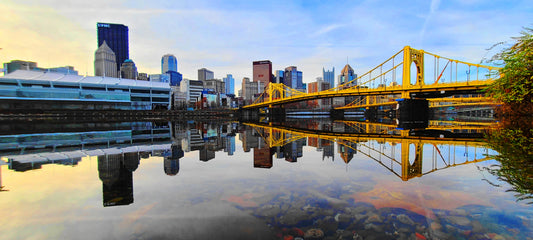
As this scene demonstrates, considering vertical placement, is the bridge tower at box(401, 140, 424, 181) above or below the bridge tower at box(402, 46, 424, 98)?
below

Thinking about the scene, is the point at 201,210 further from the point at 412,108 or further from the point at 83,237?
the point at 412,108

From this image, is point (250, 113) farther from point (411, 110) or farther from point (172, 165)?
point (172, 165)

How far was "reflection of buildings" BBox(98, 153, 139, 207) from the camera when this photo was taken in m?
4.22

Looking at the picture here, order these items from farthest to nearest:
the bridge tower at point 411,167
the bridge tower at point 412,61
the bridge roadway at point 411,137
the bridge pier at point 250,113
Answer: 1. the bridge pier at point 250,113
2. the bridge tower at point 412,61
3. the bridge roadway at point 411,137
4. the bridge tower at point 411,167

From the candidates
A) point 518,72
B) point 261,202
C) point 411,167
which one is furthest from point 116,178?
point 518,72

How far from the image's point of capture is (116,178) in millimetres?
5648

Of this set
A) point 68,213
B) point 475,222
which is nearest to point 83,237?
point 68,213

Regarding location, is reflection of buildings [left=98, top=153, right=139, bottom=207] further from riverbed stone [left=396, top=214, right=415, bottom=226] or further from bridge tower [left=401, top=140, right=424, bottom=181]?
bridge tower [left=401, top=140, right=424, bottom=181]

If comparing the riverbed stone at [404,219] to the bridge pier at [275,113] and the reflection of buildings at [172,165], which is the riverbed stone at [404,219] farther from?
the bridge pier at [275,113]

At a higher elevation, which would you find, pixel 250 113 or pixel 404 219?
pixel 250 113

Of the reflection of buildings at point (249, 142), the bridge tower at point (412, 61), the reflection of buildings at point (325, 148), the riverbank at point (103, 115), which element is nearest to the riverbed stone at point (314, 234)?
the reflection of buildings at point (325, 148)

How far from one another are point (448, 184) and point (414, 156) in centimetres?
353

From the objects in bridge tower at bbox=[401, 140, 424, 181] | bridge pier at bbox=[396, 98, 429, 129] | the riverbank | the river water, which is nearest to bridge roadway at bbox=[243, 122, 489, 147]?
bridge tower at bbox=[401, 140, 424, 181]

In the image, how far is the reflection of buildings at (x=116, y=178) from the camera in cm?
422
